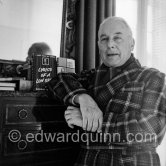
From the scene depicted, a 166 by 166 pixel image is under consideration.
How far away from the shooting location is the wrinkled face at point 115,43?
1322mm

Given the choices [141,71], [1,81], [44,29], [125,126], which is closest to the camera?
[125,126]

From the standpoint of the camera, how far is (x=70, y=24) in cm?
205

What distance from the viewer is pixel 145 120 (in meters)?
1.07

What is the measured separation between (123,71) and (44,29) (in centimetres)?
91

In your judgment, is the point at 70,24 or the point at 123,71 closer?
the point at 123,71

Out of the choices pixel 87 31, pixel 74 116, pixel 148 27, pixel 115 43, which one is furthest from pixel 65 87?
pixel 148 27

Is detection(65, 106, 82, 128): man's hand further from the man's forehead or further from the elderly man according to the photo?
the man's forehead

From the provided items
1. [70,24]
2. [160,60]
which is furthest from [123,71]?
[70,24]

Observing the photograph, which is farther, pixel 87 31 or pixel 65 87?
pixel 87 31

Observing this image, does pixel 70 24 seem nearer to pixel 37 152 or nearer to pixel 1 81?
pixel 1 81

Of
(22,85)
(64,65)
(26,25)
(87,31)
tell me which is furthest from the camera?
(87,31)

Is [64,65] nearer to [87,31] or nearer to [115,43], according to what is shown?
[115,43]

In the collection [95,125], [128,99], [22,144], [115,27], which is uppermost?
[115,27]

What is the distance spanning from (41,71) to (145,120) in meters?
0.73
